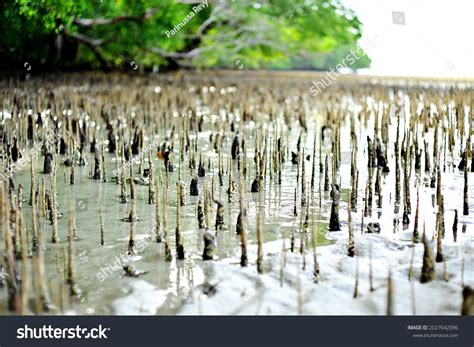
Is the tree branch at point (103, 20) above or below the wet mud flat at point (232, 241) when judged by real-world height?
above

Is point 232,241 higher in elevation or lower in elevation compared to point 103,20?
lower

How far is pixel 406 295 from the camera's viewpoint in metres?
3.15

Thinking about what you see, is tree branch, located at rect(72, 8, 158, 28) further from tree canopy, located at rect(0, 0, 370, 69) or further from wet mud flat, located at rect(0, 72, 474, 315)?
wet mud flat, located at rect(0, 72, 474, 315)

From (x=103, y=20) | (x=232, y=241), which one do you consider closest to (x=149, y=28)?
(x=103, y=20)

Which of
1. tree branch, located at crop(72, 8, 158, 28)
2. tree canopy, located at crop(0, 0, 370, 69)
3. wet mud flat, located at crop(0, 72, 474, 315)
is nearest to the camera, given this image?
wet mud flat, located at crop(0, 72, 474, 315)

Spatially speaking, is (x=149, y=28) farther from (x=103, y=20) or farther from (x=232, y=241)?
(x=232, y=241)

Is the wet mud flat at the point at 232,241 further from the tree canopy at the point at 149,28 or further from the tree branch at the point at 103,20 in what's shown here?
the tree branch at the point at 103,20

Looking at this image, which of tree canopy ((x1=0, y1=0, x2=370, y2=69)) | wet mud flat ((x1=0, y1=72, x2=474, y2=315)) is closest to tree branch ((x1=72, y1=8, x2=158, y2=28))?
tree canopy ((x1=0, y1=0, x2=370, y2=69))

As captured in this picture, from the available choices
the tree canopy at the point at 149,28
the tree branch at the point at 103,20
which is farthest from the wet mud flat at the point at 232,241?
the tree branch at the point at 103,20

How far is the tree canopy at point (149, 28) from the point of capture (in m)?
12.2

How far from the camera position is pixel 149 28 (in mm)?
17438

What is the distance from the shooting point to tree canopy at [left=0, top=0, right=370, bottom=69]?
40.1ft
